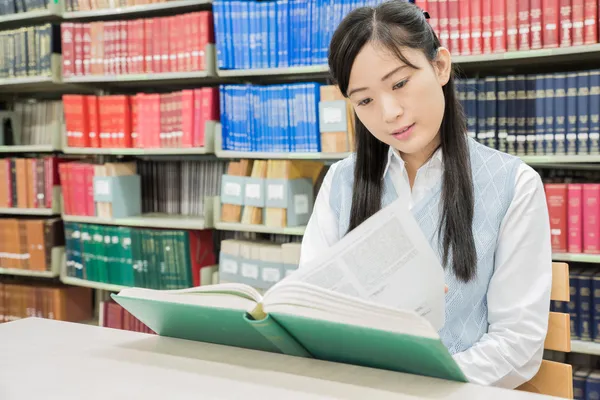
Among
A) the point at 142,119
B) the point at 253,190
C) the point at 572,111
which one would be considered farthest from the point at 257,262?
the point at 572,111

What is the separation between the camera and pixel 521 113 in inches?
80.7

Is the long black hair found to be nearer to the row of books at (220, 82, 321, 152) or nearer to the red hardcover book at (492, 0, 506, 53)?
the red hardcover book at (492, 0, 506, 53)

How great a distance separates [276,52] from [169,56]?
54cm

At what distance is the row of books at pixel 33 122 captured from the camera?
327 cm

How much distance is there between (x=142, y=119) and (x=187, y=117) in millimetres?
256

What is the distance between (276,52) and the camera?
2.49 m

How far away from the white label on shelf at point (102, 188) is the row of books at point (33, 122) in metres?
0.52

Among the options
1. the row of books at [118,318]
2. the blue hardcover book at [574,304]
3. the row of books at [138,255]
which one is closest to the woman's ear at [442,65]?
the blue hardcover book at [574,304]

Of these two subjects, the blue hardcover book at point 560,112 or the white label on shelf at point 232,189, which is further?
the white label on shelf at point 232,189

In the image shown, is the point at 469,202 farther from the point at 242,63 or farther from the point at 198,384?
the point at 242,63

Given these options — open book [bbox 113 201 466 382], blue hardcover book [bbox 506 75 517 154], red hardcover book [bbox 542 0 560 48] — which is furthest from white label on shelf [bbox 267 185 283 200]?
open book [bbox 113 201 466 382]

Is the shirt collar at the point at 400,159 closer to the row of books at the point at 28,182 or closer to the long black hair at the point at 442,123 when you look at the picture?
the long black hair at the point at 442,123

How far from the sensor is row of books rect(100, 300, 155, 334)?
2957 mm

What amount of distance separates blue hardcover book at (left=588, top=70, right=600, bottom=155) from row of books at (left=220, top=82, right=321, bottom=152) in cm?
96
